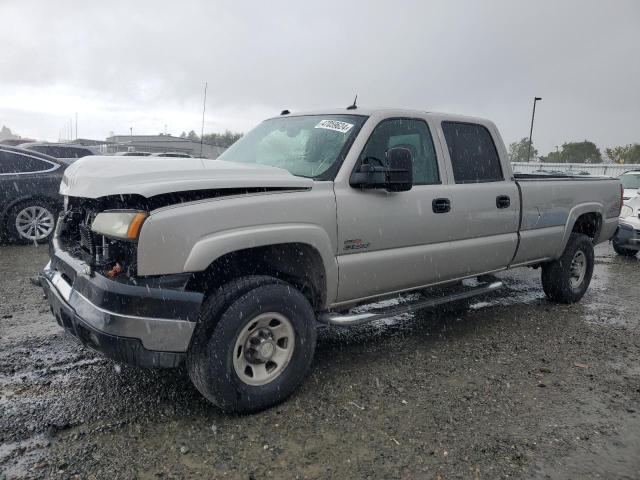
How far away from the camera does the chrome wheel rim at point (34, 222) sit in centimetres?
822

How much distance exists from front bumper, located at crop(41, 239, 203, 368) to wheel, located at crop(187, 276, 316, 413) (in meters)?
0.14

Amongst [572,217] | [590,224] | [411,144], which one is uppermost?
[411,144]

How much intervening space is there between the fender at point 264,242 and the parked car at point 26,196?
654cm

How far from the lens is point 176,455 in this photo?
2666mm

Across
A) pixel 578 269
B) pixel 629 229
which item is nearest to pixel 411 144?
pixel 578 269

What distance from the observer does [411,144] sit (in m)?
4.12

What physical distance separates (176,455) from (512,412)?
204 cm

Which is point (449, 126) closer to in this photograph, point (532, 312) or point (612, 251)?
point (532, 312)

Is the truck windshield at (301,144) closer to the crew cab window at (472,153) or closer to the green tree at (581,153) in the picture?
the crew cab window at (472,153)

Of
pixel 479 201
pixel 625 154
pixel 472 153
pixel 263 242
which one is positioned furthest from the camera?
pixel 625 154

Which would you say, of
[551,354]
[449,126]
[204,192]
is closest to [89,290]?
[204,192]

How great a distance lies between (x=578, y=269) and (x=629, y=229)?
162 inches

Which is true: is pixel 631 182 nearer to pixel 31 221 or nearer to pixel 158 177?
pixel 158 177

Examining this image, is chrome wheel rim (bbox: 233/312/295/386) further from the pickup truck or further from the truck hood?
the truck hood
